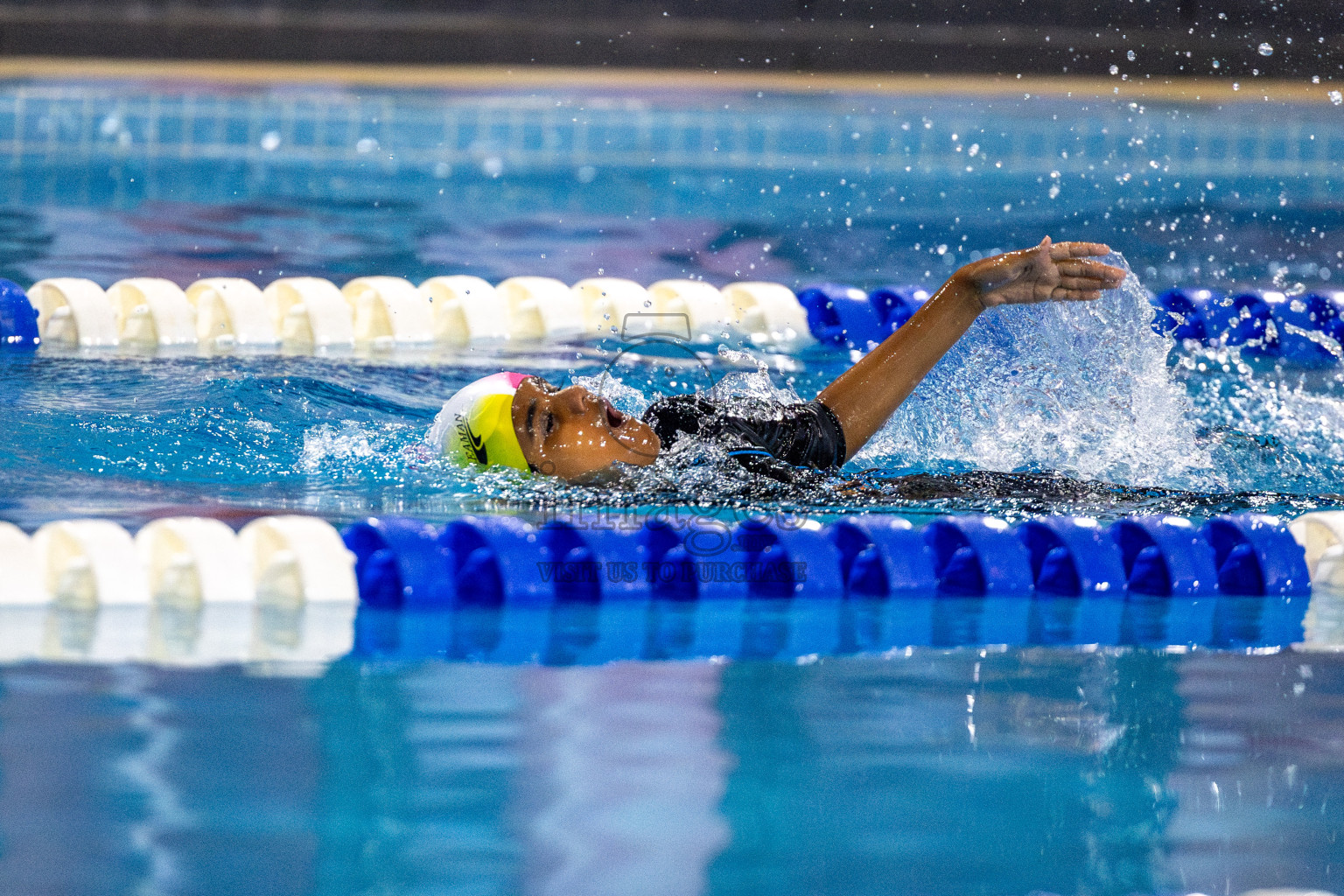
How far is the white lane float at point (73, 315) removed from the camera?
14.9 ft

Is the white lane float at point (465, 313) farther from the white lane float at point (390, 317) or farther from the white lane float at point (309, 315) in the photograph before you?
the white lane float at point (309, 315)

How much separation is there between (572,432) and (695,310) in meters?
2.55

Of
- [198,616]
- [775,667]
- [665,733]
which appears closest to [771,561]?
[775,667]

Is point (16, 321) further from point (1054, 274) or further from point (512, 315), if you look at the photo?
point (1054, 274)

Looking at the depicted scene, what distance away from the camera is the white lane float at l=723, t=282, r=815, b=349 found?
5.17 m

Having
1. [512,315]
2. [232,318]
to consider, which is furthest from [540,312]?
[232,318]

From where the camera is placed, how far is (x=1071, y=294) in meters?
2.89

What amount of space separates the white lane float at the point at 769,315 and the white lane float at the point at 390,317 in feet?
3.64

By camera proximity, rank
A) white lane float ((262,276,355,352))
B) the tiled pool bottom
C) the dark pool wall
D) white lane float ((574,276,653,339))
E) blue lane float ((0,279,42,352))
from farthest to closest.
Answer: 1. the dark pool wall
2. white lane float ((574,276,653,339))
3. white lane float ((262,276,355,352))
4. blue lane float ((0,279,42,352))
5. the tiled pool bottom

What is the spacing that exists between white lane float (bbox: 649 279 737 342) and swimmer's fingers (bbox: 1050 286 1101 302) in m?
2.34

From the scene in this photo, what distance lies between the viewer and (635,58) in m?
10.9

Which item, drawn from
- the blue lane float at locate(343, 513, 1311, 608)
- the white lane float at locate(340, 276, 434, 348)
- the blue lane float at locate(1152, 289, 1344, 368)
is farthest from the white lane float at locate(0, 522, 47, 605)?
the blue lane float at locate(1152, 289, 1344, 368)

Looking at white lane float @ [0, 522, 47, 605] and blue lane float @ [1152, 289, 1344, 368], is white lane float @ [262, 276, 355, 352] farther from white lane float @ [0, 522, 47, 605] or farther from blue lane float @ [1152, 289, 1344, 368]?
blue lane float @ [1152, 289, 1344, 368]

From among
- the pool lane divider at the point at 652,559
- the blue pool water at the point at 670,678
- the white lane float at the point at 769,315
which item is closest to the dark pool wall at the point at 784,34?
the blue pool water at the point at 670,678
